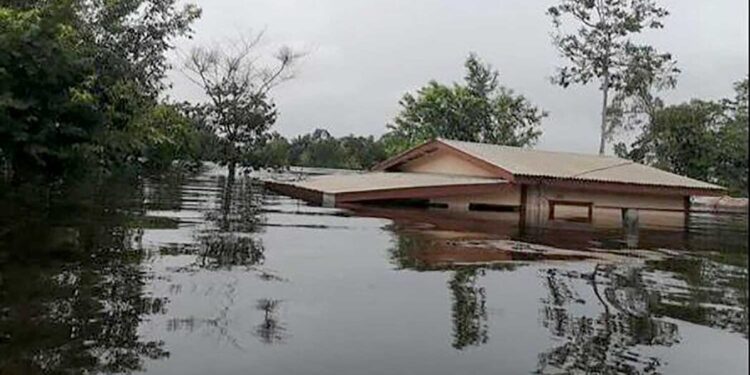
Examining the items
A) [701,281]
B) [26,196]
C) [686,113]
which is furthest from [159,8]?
[701,281]

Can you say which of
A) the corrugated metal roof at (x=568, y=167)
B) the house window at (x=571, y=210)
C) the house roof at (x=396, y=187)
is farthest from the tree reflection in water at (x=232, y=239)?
the house window at (x=571, y=210)

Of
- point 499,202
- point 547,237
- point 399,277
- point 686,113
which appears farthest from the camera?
point 686,113

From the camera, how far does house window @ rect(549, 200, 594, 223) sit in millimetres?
20938

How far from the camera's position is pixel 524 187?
21.3 m

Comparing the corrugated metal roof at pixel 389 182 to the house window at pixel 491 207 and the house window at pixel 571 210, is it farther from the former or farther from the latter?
the house window at pixel 571 210

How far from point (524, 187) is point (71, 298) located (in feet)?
54.7

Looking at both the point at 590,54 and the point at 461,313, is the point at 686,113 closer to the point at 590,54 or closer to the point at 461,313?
the point at 590,54

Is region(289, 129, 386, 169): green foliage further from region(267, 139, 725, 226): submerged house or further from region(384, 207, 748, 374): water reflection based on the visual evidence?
region(384, 207, 748, 374): water reflection

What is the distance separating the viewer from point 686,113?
34.1m

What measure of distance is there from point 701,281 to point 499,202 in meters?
12.7

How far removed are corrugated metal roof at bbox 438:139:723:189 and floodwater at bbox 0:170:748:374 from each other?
8.64 m

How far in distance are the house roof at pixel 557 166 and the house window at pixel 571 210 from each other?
0.88 metres

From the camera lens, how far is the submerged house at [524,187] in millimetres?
19781

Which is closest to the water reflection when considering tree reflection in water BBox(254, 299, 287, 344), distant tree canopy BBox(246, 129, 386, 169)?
tree reflection in water BBox(254, 299, 287, 344)
